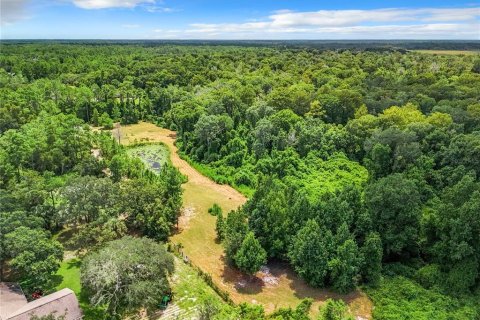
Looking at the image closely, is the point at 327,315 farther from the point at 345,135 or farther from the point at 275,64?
the point at 275,64

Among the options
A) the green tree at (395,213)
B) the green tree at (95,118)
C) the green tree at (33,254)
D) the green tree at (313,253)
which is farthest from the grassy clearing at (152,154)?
the green tree at (395,213)

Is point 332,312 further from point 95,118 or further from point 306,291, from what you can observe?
point 95,118

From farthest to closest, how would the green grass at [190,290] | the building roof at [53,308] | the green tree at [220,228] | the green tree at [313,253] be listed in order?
the green tree at [220,228] → the green tree at [313,253] → the green grass at [190,290] → the building roof at [53,308]

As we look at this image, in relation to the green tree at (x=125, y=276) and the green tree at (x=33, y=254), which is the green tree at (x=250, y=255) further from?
the green tree at (x=33, y=254)

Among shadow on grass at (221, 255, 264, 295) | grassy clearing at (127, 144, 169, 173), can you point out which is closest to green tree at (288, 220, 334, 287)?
shadow on grass at (221, 255, 264, 295)

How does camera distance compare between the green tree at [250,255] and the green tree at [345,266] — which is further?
the green tree at [250,255]
